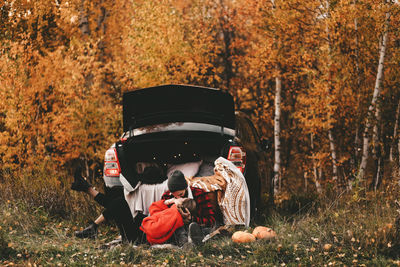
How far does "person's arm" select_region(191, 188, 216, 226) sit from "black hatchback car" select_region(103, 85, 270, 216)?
606 mm

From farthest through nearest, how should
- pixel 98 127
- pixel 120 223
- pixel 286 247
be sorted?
pixel 98 127 < pixel 120 223 < pixel 286 247

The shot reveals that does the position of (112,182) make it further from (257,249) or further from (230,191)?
(257,249)

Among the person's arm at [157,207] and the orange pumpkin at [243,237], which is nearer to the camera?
the orange pumpkin at [243,237]

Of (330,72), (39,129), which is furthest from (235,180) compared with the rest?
(39,129)

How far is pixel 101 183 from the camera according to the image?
8.98 m

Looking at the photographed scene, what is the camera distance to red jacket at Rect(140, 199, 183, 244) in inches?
212

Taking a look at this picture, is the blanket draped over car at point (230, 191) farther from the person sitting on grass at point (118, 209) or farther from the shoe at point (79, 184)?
the shoe at point (79, 184)

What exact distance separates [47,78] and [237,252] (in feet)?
31.9

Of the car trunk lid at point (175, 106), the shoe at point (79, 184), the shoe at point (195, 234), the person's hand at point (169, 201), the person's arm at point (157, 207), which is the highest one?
the car trunk lid at point (175, 106)

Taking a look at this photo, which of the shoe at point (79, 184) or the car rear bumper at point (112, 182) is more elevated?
the shoe at point (79, 184)

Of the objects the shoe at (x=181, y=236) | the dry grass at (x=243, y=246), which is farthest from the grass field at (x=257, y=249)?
the shoe at (x=181, y=236)

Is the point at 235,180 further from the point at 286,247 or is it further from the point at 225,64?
the point at 225,64

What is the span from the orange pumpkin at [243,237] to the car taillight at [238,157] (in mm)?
1124

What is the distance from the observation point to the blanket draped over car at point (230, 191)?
596 centimetres
